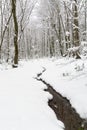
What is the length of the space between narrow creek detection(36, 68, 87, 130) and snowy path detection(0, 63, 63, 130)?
18 cm

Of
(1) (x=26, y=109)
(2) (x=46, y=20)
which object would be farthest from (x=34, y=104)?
(2) (x=46, y=20)

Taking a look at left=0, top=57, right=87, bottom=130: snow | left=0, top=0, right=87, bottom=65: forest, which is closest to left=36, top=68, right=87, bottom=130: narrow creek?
Answer: left=0, top=57, right=87, bottom=130: snow

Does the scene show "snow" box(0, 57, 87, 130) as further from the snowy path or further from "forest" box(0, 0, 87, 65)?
"forest" box(0, 0, 87, 65)

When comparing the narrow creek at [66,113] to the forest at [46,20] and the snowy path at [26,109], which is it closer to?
the snowy path at [26,109]

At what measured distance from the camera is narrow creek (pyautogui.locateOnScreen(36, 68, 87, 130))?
5070 millimetres

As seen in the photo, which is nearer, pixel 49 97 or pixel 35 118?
pixel 35 118

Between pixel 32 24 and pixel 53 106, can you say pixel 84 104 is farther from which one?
pixel 32 24

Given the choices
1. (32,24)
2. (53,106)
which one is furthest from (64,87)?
(32,24)

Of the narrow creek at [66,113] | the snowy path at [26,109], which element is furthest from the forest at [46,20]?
the snowy path at [26,109]

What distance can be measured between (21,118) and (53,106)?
5.44ft

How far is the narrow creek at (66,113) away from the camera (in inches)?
200

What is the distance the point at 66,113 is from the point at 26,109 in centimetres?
94

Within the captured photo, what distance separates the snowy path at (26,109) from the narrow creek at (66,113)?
0.18 m

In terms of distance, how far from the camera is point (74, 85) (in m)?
7.27
